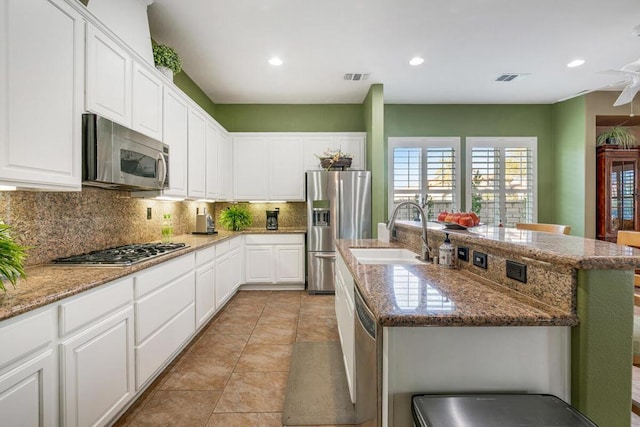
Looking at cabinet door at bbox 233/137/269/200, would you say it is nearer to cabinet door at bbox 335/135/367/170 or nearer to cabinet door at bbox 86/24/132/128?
cabinet door at bbox 335/135/367/170

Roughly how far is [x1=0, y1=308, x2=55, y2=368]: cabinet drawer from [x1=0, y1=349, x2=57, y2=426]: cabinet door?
0.05 m

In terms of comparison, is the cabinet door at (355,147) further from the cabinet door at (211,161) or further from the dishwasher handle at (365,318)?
the dishwasher handle at (365,318)

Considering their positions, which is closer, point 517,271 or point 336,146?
point 517,271

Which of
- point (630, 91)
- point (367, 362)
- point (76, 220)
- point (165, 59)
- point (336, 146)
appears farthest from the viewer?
point (336, 146)

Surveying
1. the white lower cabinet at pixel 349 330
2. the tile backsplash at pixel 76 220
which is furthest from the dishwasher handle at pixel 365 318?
the tile backsplash at pixel 76 220

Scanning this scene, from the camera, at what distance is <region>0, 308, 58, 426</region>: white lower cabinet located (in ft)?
3.54

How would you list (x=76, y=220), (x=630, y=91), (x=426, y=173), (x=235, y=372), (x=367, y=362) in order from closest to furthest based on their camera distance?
(x=367, y=362)
(x=76, y=220)
(x=235, y=372)
(x=630, y=91)
(x=426, y=173)

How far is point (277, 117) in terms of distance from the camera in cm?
511

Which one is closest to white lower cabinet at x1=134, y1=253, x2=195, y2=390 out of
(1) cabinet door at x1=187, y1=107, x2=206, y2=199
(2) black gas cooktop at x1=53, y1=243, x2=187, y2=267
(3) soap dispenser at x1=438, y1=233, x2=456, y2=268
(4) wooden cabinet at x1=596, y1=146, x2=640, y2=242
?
(2) black gas cooktop at x1=53, y1=243, x2=187, y2=267

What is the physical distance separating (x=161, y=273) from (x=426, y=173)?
444cm

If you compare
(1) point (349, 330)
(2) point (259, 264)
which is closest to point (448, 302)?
(1) point (349, 330)

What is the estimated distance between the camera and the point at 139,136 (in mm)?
2260

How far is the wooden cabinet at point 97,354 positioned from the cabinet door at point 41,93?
2.13ft

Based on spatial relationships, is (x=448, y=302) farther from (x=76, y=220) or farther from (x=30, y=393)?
(x=76, y=220)
